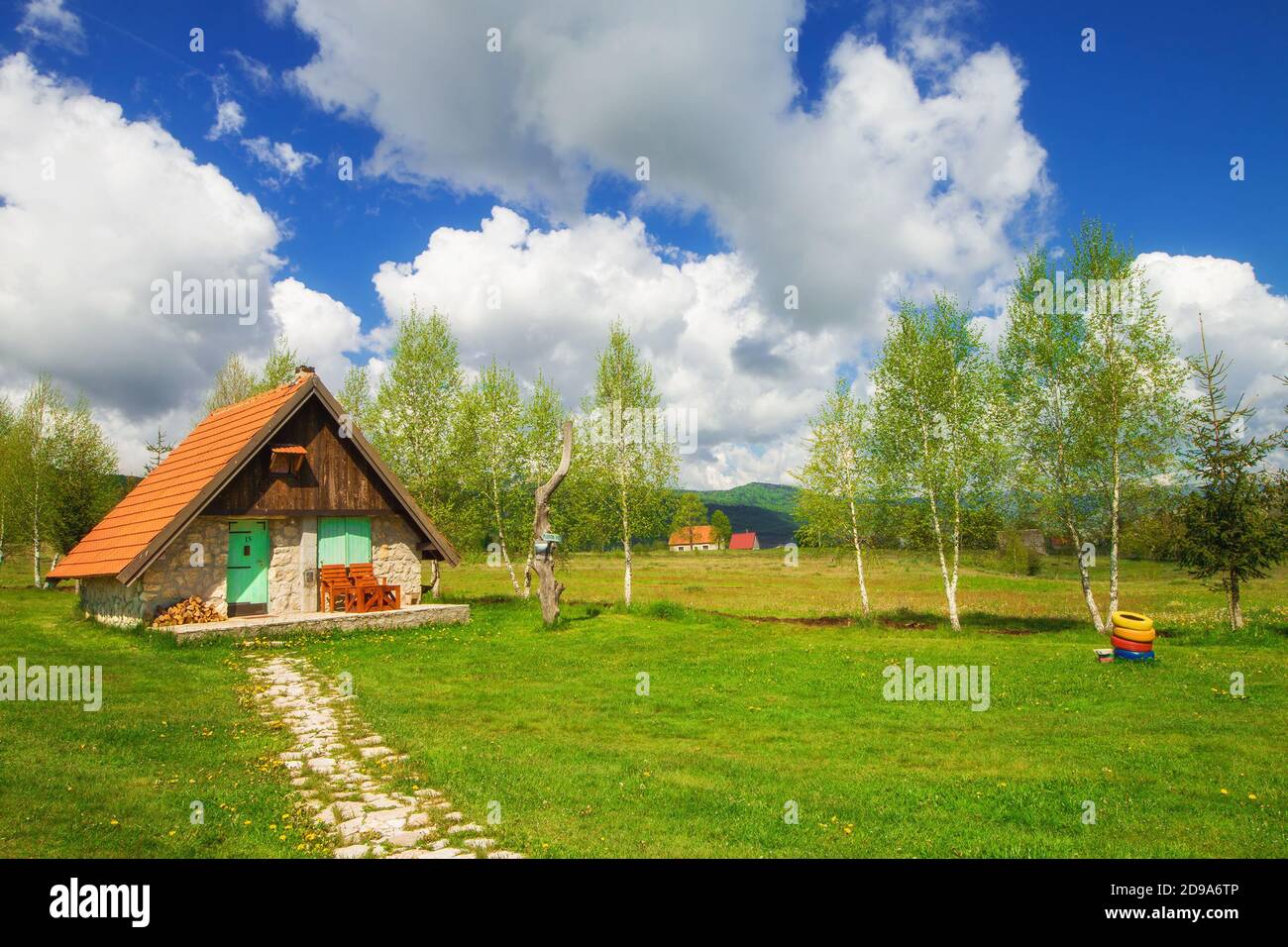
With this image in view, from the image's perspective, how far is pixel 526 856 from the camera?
19.2 feet

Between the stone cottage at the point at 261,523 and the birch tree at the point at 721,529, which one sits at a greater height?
the stone cottage at the point at 261,523

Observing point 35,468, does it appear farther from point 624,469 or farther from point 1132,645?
point 1132,645

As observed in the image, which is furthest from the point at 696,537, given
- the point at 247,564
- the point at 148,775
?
the point at 148,775

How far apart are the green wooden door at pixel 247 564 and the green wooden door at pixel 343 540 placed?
5.29 ft

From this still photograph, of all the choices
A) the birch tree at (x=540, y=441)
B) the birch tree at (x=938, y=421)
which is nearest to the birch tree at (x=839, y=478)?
the birch tree at (x=938, y=421)

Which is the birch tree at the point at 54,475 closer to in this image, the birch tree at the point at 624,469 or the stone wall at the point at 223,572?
the stone wall at the point at 223,572

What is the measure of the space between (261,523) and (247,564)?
124 cm

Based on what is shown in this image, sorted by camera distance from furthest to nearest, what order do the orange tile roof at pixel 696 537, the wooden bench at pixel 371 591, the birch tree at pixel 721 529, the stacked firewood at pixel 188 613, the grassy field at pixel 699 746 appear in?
the birch tree at pixel 721 529, the orange tile roof at pixel 696 537, the wooden bench at pixel 371 591, the stacked firewood at pixel 188 613, the grassy field at pixel 699 746

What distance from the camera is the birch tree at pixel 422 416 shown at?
97.7 feet

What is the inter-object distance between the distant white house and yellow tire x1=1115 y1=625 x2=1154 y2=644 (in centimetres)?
11566

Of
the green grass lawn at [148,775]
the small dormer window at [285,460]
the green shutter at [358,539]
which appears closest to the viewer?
the green grass lawn at [148,775]

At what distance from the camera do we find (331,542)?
22.3 meters
